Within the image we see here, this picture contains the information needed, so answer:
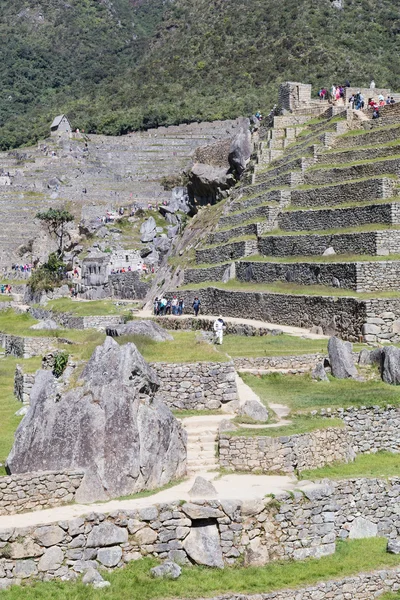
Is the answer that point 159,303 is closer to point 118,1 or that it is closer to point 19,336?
point 19,336

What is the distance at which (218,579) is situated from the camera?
12625 mm

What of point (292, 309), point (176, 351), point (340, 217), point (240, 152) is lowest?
point (176, 351)

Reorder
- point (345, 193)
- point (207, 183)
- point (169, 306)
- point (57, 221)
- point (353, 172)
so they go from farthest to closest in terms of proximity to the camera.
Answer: point (57, 221), point (207, 183), point (169, 306), point (353, 172), point (345, 193)

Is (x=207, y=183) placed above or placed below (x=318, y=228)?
above

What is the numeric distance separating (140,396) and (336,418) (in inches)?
162

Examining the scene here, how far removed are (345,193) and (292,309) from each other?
19.1ft

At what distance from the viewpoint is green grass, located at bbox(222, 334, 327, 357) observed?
22.0 m

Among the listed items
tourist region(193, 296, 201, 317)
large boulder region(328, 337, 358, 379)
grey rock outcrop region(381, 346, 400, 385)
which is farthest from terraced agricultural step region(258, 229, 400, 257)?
grey rock outcrop region(381, 346, 400, 385)

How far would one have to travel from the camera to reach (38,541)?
1209cm

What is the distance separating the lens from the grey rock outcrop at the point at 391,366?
20391 millimetres

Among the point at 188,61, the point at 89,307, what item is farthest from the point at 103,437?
the point at 188,61

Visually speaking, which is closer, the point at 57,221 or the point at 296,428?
the point at 296,428

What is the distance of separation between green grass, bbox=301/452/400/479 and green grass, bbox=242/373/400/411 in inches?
43.5

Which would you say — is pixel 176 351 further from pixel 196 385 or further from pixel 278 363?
pixel 278 363
